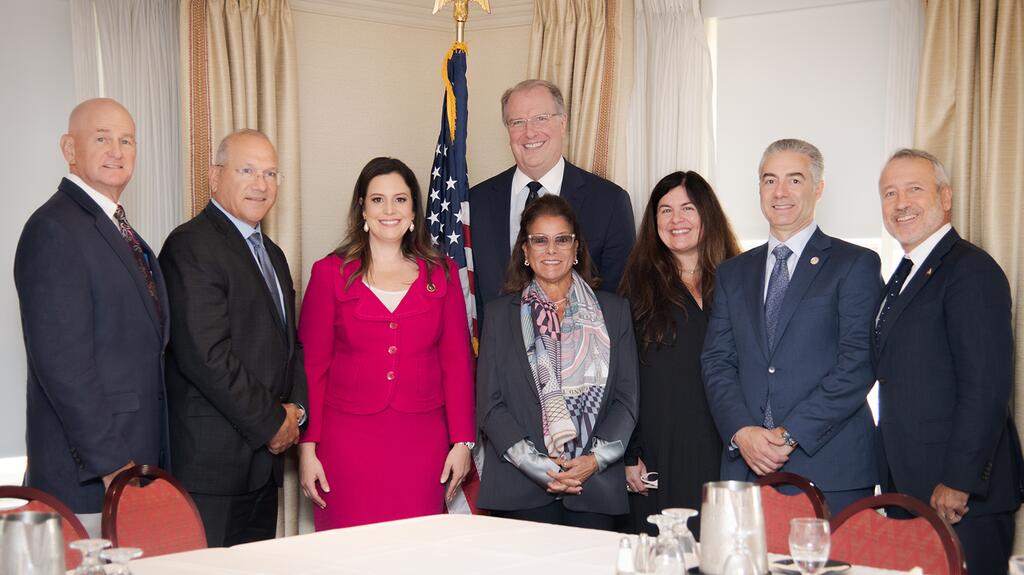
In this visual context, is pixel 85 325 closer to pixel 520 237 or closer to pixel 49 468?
pixel 49 468

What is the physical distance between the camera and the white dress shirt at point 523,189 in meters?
4.64

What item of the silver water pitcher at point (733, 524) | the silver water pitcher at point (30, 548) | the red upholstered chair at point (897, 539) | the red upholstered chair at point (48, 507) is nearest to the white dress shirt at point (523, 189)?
the red upholstered chair at point (897, 539)

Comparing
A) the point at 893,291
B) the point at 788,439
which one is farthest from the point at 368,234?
the point at 893,291

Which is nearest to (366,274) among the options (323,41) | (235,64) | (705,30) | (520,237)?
(520,237)

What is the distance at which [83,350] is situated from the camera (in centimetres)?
331

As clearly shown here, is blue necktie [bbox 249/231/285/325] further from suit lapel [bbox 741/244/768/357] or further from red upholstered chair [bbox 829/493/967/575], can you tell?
red upholstered chair [bbox 829/493/967/575]

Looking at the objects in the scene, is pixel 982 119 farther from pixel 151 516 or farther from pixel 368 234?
pixel 151 516

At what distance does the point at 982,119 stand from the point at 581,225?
1726mm

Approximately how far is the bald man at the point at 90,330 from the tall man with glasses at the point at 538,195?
1523mm

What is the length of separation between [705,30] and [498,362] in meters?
2.28

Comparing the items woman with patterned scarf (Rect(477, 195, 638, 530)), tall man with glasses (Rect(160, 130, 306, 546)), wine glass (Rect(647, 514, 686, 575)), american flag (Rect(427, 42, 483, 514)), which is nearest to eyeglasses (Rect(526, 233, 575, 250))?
woman with patterned scarf (Rect(477, 195, 638, 530))

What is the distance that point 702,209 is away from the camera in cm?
412

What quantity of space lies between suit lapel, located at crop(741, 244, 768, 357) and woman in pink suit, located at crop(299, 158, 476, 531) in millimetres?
1153

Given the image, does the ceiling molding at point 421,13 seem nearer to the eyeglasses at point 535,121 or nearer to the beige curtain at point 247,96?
the beige curtain at point 247,96
